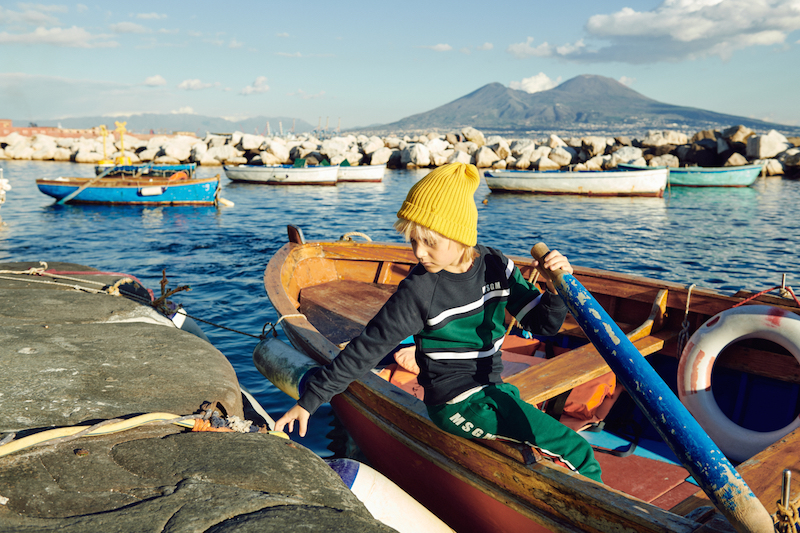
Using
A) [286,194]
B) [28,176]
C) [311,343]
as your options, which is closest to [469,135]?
[286,194]

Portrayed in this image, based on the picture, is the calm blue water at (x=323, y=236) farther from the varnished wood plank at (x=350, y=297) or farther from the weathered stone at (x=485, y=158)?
the weathered stone at (x=485, y=158)

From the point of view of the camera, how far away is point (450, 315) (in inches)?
92.7

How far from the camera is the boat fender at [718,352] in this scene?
346cm

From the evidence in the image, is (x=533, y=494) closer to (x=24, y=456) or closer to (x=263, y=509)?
(x=263, y=509)

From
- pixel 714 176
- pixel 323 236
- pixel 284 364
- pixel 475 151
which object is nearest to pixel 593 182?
pixel 714 176

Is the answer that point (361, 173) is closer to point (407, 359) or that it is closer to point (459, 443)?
point (407, 359)

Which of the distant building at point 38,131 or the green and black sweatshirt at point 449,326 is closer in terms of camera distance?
the green and black sweatshirt at point 449,326

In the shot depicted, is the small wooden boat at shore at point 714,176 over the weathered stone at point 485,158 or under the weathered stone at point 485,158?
under

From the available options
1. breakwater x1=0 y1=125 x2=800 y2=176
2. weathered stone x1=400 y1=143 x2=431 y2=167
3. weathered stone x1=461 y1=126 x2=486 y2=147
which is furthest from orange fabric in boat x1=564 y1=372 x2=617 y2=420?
weathered stone x1=461 y1=126 x2=486 y2=147

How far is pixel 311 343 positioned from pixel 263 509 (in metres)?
2.19

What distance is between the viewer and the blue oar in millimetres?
1775

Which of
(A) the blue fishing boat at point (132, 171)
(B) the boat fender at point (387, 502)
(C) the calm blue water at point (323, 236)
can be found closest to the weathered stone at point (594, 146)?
(C) the calm blue water at point (323, 236)

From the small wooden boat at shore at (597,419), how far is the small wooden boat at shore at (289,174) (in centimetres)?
2748

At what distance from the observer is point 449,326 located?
7.77 ft
